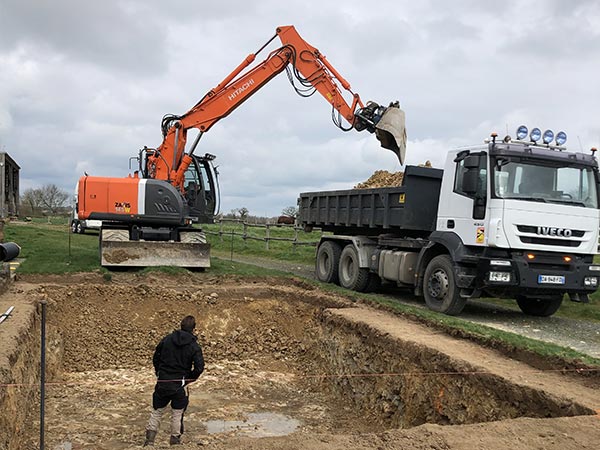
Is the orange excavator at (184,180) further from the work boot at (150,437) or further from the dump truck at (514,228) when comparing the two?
the work boot at (150,437)

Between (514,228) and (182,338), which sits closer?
(182,338)

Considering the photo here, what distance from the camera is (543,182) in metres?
9.66

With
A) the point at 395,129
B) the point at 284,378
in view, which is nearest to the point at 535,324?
the point at 284,378

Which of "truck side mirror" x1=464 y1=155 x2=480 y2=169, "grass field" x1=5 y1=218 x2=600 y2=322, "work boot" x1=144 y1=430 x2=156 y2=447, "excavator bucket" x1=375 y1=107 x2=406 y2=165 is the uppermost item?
"excavator bucket" x1=375 y1=107 x2=406 y2=165

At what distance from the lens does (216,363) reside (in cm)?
1113

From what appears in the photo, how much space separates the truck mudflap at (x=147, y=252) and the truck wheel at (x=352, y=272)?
347 centimetres

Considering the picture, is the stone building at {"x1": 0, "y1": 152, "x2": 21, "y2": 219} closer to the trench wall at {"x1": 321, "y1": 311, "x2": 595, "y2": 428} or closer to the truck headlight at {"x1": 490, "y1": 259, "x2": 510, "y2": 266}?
the trench wall at {"x1": 321, "y1": 311, "x2": 595, "y2": 428}

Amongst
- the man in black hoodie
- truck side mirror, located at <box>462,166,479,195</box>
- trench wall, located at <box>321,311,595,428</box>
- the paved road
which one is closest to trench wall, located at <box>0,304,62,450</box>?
the man in black hoodie

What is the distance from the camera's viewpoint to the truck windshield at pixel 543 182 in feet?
31.2

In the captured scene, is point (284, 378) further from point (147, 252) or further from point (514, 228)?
point (147, 252)

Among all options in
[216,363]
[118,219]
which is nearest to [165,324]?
[216,363]

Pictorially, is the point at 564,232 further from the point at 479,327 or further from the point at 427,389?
the point at 427,389

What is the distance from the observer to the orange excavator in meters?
13.5

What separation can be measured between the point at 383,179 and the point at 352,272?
8.28 ft
